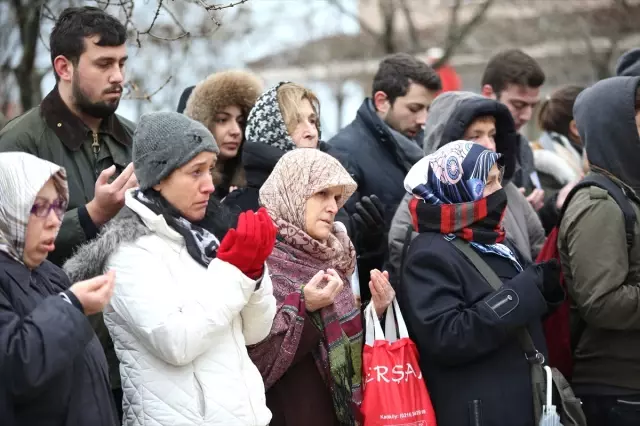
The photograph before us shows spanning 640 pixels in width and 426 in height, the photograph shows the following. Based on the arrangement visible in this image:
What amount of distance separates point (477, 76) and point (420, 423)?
2153 centimetres

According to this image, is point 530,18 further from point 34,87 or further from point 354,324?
point 354,324

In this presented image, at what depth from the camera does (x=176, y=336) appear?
365 cm

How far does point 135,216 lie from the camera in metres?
3.96

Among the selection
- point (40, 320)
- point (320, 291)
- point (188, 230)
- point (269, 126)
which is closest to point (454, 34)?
point (269, 126)

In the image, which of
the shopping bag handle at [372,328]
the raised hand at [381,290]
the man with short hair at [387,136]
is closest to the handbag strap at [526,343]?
the raised hand at [381,290]

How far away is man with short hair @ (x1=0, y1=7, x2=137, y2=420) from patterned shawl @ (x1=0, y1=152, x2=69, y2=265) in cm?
119

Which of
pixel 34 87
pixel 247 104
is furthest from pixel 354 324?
pixel 34 87

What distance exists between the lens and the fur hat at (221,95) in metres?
5.78

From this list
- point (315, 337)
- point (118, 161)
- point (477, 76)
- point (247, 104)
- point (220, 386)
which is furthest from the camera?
point (477, 76)

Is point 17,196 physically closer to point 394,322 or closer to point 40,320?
point 40,320

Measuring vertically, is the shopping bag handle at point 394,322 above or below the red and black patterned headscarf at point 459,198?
below

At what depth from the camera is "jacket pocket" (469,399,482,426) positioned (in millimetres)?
4297

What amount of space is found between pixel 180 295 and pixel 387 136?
7.88 ft

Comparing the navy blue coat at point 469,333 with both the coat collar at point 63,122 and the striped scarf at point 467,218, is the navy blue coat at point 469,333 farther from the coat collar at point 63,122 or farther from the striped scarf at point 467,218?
the coat collar at point 63,122
